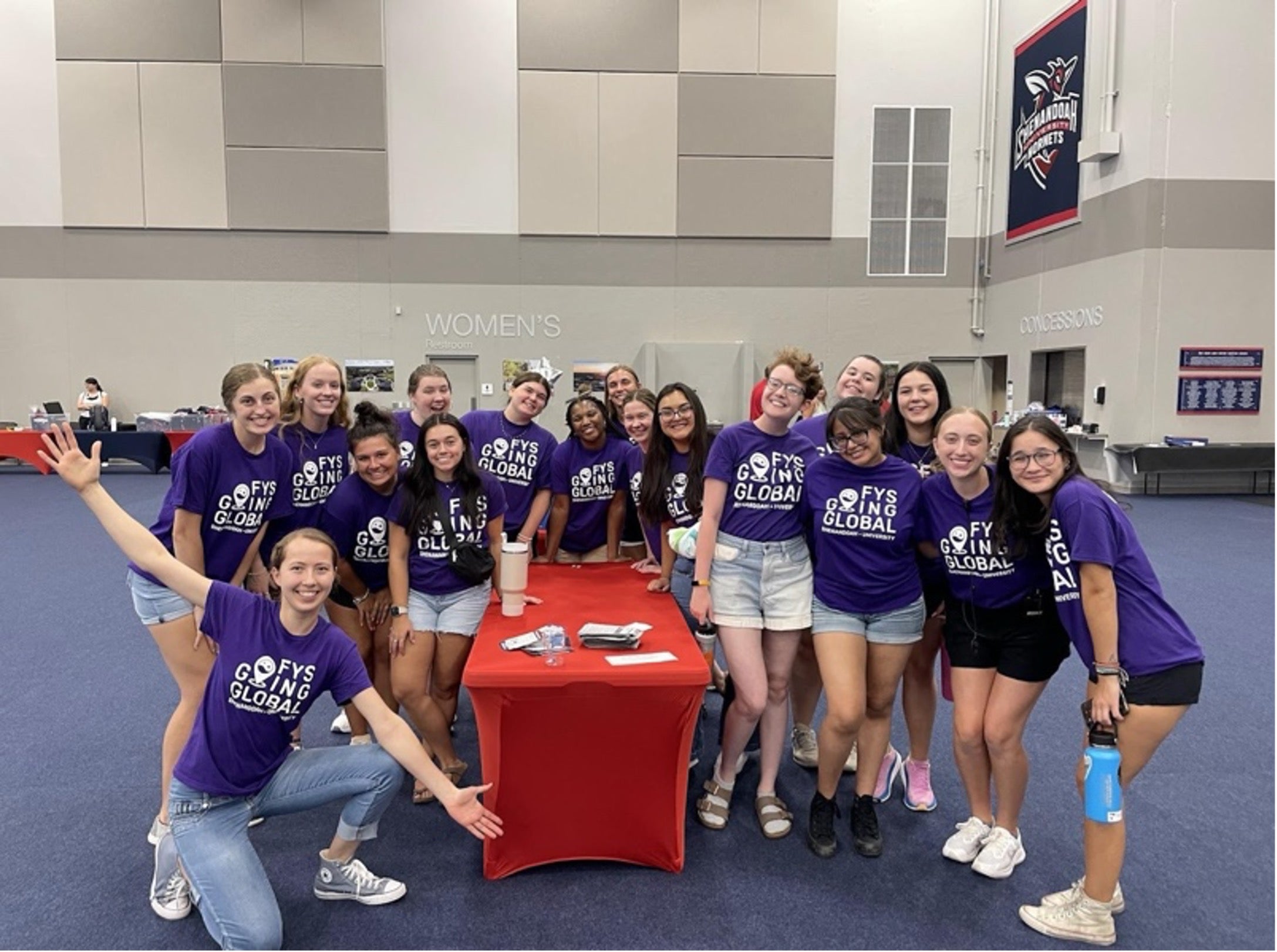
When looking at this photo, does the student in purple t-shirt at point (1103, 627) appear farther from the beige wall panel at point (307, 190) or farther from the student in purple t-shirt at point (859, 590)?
the beige wall panel at point (307, 190)

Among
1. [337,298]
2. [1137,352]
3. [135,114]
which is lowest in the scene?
[1137,352]

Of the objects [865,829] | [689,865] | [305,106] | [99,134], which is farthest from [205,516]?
[99,134]

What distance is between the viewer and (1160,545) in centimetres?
763

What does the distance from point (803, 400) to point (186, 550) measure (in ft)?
7.24

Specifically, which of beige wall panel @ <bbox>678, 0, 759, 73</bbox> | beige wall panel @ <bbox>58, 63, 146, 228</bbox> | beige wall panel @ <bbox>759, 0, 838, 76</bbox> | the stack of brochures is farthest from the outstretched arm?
beige wall panel @ <bbox>58, 63, 146, 228</bbox>

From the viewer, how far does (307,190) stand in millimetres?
12789

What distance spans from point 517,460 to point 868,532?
Result: 5.74ft

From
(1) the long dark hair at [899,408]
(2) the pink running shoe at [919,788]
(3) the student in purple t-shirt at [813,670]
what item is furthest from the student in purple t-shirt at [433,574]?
(2) the pink running shoe at [919,788]

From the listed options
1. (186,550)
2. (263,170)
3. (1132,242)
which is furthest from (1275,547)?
(263,170)

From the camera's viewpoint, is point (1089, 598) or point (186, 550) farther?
point (186, 550)

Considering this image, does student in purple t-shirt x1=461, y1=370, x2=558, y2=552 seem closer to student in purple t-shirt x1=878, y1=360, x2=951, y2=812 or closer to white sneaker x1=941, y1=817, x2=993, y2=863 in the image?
student in purple t-shirt x1=878, y1=360, x2=951, y2=812

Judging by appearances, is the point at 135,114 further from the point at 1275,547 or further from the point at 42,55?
the point at 1275,547

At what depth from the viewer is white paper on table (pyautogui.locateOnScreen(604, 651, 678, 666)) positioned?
243 cm

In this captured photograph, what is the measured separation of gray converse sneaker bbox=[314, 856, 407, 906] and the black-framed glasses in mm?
2318
